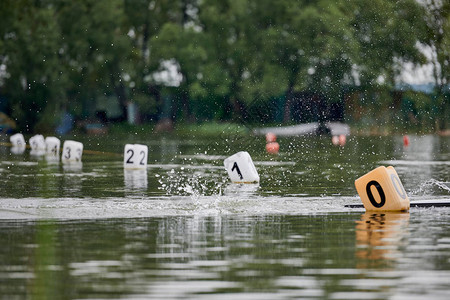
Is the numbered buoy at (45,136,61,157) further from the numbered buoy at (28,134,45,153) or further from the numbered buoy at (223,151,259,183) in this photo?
the numbered buoy at (223,151,259,183)

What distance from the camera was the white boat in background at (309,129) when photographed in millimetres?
88250

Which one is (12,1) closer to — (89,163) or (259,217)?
(89,163)

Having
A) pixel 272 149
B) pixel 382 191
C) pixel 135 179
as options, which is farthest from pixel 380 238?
pixel 272 149

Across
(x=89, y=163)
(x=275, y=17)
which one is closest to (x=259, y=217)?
(x=89, y=163)

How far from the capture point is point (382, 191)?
1973 cm

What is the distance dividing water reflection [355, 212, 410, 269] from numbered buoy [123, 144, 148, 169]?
18.6 m

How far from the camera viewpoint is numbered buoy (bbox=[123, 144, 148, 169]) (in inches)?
1479

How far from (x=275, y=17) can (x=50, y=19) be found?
60.1 feet

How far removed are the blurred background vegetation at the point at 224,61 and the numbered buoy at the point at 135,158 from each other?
49270 millimetres

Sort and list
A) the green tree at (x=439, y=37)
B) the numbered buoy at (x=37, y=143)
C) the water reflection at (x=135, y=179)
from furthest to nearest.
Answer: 1. the green tree at (x=439, y=37)
2. the numbered buoy at (x=37, y=143)
3. the water reflection at (x=135, y=179)

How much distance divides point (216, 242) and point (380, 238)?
2090 millimetres

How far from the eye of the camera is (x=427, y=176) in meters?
32.0

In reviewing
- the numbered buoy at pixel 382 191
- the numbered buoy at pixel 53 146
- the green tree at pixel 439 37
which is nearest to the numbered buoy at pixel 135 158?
the numbered buoy at pixel 53 146

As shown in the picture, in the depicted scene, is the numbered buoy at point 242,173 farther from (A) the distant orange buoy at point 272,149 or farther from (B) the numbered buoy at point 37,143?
(B) the numbered buoy at point 37,143
